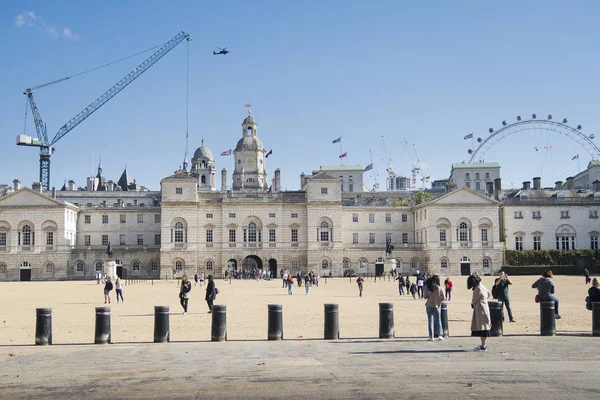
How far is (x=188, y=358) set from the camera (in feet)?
53.1

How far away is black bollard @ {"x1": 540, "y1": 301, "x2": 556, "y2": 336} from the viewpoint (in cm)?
1981

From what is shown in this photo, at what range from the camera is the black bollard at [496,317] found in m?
19.6

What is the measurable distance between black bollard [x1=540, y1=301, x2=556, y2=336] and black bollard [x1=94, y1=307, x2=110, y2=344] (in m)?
13.0

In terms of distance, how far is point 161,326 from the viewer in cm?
1908

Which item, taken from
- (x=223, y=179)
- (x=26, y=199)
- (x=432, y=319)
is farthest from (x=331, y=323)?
(x=223, y=179)

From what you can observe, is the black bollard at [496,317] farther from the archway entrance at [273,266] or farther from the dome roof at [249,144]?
the dome roof at [249,144]

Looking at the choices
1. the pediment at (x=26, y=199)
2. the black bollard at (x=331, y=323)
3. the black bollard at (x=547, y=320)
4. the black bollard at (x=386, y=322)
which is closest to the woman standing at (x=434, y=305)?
the black bollard at (x=386, y=322)

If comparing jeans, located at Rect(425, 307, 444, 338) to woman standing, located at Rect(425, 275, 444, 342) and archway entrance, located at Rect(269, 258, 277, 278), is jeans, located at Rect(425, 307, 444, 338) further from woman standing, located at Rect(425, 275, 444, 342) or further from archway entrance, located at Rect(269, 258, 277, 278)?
archway entrance, located at Rect(269, 258, 277, 278)

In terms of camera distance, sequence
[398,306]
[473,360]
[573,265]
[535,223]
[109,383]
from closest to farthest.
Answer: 1. [109,383]
2. [473,360]
3. [398,306]
4. [573,265]
5. [535,223]

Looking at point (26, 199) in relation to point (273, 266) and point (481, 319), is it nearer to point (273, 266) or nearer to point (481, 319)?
point (273, 266)

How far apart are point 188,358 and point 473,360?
6.92 meters

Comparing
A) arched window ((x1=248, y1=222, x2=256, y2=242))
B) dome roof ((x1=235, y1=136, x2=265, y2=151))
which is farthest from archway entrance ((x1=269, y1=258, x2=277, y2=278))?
dome roof ((x1=235, y1=136, x2=265, y2=151))

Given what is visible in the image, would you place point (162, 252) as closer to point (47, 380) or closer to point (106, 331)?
point (106, 331)

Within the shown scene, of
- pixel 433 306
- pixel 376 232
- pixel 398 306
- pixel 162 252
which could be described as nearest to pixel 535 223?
pixel 376 232
